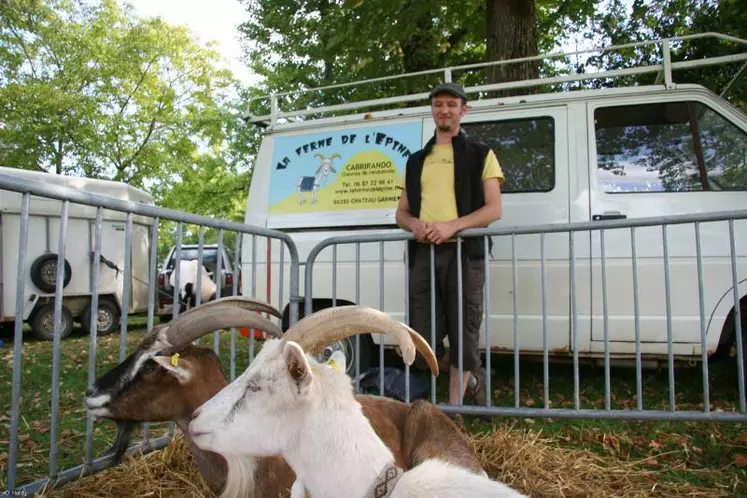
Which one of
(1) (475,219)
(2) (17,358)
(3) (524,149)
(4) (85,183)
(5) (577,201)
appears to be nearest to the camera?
(2) (17,358)

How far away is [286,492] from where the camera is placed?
2570mm

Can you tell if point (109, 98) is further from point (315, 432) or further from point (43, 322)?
point (315, 432)

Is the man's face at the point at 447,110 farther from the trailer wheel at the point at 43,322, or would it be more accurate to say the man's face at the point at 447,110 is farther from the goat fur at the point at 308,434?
the trailer wheel at the point at 43,322

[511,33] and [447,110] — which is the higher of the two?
[511,33]

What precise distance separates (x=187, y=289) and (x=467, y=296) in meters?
6.60

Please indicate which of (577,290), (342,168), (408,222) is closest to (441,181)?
(408,222)

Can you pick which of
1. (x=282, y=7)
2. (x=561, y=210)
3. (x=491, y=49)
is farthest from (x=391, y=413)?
(x=282, y=7)

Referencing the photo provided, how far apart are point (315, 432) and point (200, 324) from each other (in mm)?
969

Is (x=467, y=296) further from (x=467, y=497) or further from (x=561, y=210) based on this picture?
(x=467, y=497)

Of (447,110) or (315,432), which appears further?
(447,110)

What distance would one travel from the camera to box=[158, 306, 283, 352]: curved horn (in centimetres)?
274

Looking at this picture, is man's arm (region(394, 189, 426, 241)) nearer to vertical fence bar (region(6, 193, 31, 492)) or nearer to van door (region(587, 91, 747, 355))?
van door (region(587, 91, 747, 355))

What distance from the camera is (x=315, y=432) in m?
2.09

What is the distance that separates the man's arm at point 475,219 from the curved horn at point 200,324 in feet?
4.42
